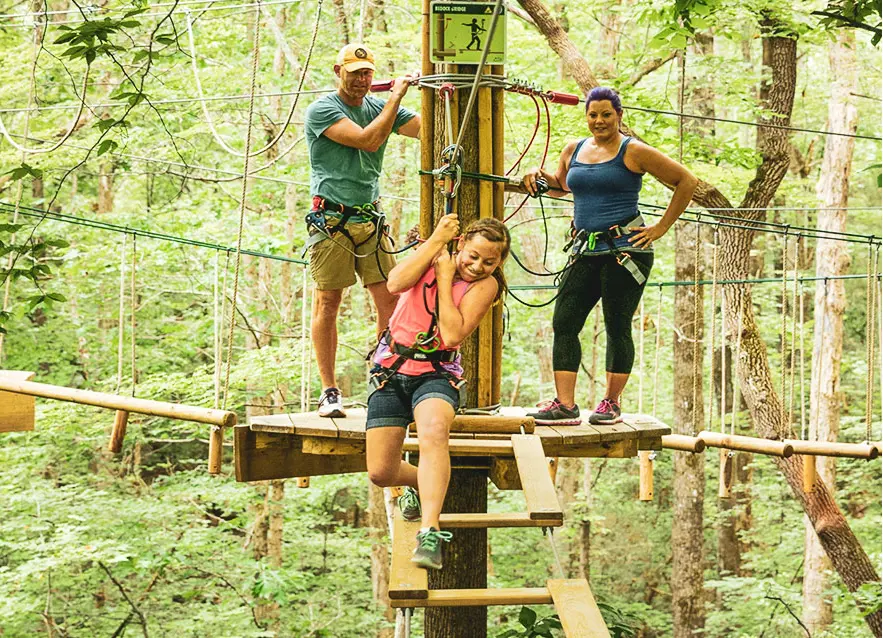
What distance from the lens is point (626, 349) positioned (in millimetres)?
3438

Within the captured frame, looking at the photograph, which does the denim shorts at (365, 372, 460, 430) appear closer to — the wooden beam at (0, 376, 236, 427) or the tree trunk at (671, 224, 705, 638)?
the wooden beam at (0, 376, 236, 427)

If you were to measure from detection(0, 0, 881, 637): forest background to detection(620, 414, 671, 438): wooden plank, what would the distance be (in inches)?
125

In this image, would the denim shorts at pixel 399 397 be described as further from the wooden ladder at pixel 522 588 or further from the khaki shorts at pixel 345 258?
the khaki shorts at pixel 345 258

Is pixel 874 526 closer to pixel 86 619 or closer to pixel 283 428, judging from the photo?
pixel 86 619

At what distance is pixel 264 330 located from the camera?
10.1 meters

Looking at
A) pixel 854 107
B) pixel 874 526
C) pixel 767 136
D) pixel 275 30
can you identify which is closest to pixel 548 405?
pixel 767 136

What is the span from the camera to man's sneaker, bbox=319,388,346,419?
3.32m

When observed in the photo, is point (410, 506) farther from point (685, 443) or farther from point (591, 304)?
point (685, 443)

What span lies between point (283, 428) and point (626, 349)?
1.21 metres

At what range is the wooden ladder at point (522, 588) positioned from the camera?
211 cm

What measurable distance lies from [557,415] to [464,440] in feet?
1.45

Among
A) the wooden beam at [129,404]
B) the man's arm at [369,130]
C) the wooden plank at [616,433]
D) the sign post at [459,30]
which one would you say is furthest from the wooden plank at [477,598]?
the sign post at [459,30]

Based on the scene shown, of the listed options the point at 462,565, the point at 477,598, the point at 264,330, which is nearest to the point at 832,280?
the point at 264,330

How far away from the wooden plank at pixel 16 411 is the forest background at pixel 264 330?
3004mm
